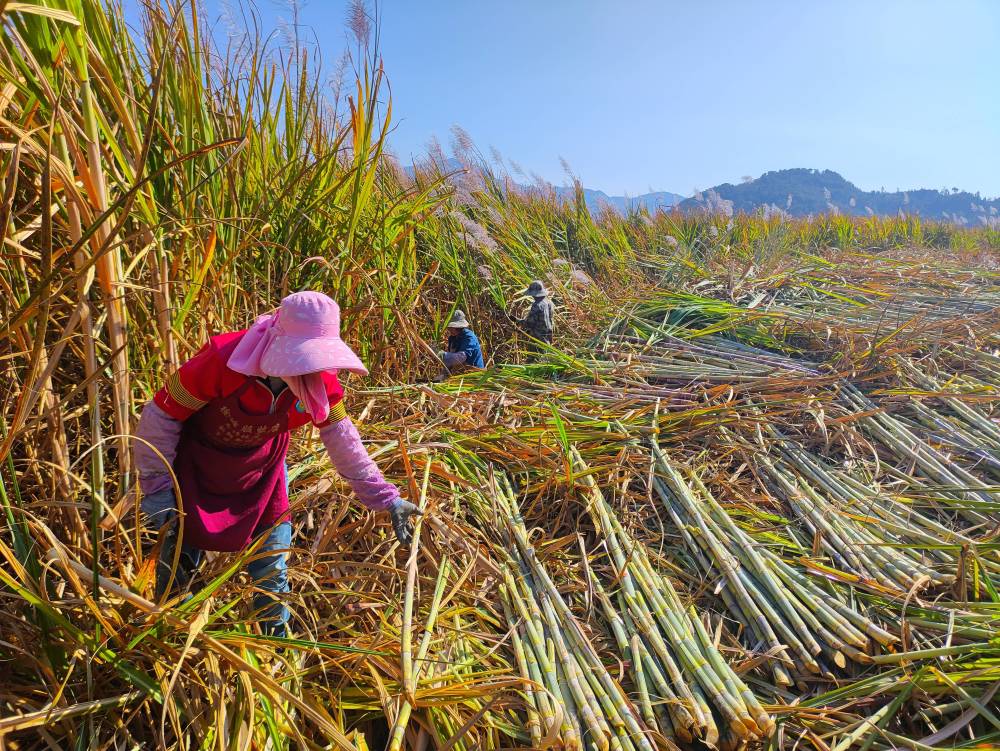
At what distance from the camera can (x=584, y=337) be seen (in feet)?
12.6

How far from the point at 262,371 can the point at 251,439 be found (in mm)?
265

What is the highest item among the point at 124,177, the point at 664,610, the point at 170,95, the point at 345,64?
the point at 345,64

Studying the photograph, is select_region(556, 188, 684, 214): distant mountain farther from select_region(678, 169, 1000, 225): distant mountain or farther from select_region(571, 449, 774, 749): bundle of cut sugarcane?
select_region(678, 169, 1000, 225): distant mountain

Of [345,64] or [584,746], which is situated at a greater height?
[345,64]

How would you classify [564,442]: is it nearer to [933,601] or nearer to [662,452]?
[662,452]

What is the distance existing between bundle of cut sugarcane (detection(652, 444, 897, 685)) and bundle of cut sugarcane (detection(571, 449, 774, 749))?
0.18 meters

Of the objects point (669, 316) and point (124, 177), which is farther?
point (669, 316)

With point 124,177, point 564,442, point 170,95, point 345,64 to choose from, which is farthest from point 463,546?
point 345,64

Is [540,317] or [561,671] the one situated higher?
[540,317]

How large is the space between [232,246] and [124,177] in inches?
16.4

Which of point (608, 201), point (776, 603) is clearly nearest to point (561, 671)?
point (776, 603)

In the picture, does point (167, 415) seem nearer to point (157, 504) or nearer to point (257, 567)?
point (157, 504)

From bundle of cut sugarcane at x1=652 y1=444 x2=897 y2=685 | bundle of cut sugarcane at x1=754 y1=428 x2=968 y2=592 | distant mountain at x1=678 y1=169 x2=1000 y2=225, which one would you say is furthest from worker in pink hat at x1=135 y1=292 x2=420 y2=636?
distant mountain at x1=678 y1=169 x2=1000 y2=225

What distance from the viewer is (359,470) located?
1411mm
